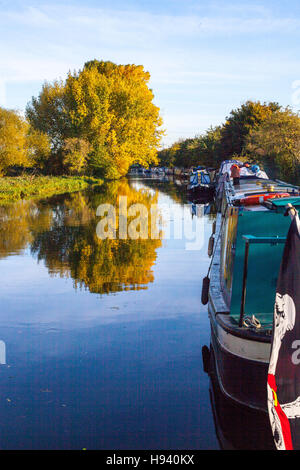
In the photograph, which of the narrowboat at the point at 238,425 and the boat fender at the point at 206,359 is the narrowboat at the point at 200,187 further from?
the narrowboat at the point at 238,425

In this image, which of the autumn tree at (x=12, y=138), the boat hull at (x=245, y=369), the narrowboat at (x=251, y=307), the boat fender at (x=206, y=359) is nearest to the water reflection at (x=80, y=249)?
the boat fender at (x=206, y=359)

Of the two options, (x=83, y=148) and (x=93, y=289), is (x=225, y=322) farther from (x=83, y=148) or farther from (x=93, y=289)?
(x=83, y=148)

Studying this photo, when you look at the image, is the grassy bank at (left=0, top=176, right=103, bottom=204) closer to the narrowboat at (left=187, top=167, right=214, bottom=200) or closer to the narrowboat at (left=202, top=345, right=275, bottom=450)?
the narrowboat at (left=187, top=167, right=214, bottom=200)

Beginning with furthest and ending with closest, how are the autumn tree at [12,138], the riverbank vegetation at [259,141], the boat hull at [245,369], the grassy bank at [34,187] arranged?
the autumn tree at [12,138]
the grassy bank at [34,187]
the riverbank vegetation at [259,141]
the boat hull at [245,369]

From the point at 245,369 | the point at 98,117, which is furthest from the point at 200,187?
the point at 245,369

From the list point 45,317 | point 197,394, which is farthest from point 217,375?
point 45,317

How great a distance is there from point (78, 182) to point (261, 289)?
42.3m

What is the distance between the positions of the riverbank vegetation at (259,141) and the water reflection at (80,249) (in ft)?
42.6

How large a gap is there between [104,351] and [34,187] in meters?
33.3

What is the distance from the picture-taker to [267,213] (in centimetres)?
615

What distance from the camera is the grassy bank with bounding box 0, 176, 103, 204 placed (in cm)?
3519

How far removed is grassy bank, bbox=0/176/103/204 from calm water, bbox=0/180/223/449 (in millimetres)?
20931

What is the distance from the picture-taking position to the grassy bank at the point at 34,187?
115 ft

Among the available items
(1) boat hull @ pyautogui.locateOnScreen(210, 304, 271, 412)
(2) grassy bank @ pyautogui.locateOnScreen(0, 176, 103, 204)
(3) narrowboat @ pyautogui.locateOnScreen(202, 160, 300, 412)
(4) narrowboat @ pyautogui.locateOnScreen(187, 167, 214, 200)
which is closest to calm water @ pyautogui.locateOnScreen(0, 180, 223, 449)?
(1) boat hull @ pyautogui.locateOnScreen(210, 304, 271, 412)
